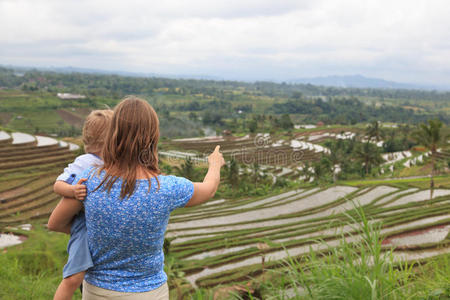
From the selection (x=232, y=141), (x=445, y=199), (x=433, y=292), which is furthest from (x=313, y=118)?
(x=433, y=292)

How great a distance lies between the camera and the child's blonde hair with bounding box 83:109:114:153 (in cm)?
201

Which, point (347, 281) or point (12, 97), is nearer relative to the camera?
point (347, 281)

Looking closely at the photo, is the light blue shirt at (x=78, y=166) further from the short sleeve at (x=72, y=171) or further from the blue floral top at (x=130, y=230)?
the blue floral top at (x=130, y=230)

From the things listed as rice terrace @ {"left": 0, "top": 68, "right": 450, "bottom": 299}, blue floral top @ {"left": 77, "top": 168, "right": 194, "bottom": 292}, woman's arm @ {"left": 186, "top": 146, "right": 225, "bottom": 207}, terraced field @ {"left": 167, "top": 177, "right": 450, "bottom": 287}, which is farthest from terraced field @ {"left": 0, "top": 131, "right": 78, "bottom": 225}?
woman's arm @ {"left": 186, "top": 146, "right": 225, "bottom": 207}

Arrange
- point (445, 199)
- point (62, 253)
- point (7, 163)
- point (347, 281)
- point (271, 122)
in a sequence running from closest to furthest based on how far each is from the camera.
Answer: point (347, 281), point (62, 253), point (445, 199), point (7, 163), point (271, 122)

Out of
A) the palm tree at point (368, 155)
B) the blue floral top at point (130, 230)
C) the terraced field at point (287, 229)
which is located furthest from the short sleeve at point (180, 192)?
the palm tree at point (368, 155)

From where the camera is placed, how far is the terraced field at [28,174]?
72.7ft

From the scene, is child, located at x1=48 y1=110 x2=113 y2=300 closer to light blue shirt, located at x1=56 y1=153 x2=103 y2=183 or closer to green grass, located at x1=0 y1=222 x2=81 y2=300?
light blue shirt, located at x1=56 y1=153 x2=103 y2=183

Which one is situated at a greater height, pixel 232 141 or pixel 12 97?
pixel 12 97

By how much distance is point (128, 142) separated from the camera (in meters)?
1.63

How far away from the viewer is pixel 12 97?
7675 cm

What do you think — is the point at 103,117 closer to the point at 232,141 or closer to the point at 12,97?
the point at 232,141

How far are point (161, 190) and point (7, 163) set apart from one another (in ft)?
106

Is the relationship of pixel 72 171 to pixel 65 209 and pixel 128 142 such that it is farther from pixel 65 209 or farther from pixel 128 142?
pixel 128 142
